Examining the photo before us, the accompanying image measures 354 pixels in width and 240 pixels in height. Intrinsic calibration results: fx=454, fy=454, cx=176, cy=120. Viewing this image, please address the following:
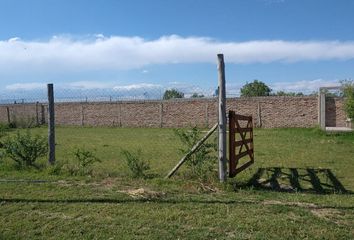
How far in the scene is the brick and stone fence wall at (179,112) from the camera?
3130 cm

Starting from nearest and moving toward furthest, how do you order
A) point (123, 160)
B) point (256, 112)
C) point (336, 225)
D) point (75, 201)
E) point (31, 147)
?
point (336, 225), point (75, 201), point (31, 147), point (123, 160), point (256, 112)

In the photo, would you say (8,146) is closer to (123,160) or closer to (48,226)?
(123,160)

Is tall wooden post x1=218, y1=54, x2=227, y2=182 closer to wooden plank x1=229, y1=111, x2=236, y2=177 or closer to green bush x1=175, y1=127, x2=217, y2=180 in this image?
green bush x1=175, y1=127, x2=217, y2=180

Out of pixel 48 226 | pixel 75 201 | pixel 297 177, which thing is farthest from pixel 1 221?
pixel 297 177

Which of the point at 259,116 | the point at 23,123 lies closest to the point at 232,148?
the point at 259,116

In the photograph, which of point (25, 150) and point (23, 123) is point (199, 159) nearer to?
point (25, 150)

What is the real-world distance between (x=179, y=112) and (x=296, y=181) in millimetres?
27158

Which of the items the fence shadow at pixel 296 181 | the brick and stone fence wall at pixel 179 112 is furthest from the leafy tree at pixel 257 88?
the fence shadow at pixel 296 181

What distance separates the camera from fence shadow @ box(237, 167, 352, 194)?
8.91 meters

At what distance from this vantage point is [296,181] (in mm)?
10023

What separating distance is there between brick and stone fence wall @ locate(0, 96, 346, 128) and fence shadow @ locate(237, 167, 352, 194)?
19.1 meters

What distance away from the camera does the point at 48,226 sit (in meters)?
5.86

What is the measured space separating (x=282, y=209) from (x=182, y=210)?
4.71ft

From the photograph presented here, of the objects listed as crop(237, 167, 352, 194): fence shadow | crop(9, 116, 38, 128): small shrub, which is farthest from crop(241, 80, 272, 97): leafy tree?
crop(237, 167, 352, 194): fence shadow
